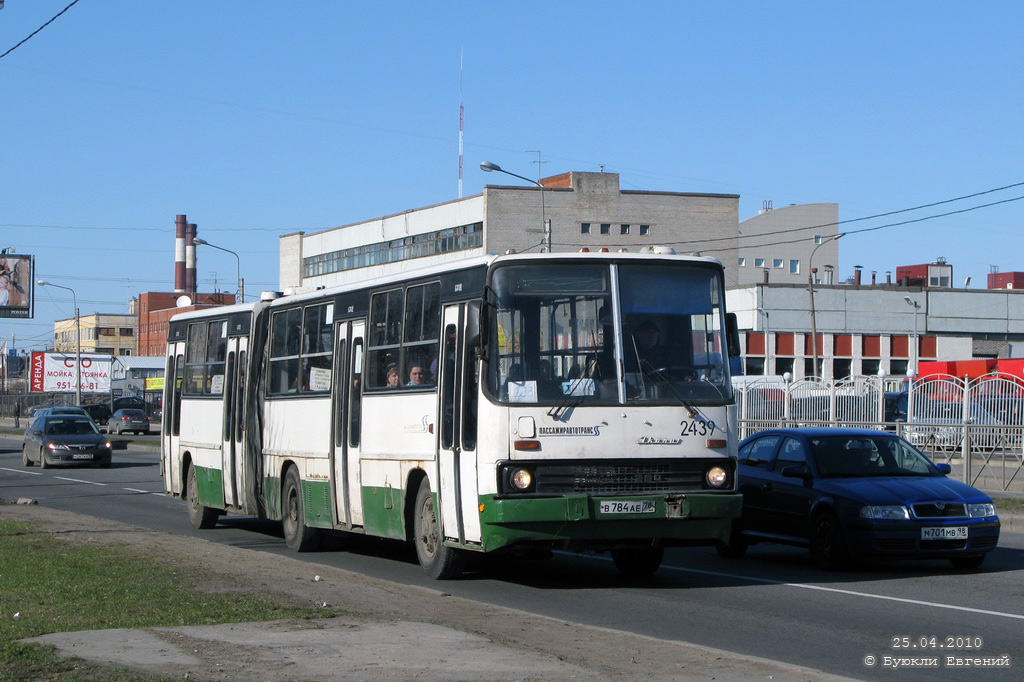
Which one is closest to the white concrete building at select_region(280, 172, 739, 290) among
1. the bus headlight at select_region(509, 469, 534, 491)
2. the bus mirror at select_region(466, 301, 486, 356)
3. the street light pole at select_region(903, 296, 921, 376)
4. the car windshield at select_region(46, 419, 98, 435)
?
the street light pole at select_region(903, 296, 921, 376)

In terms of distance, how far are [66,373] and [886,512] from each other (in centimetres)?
10201

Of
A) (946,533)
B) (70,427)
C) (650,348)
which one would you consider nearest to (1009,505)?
(946,533)

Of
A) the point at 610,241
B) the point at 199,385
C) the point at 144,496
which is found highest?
the point at 610,241

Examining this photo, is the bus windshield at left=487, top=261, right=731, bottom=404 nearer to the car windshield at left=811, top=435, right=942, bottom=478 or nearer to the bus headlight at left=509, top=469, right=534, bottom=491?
the bus headlight at left=509, top=469, right=534, bottom=491

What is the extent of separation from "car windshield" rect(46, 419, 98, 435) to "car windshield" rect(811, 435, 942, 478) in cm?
2954

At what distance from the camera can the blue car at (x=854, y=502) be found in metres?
13.4

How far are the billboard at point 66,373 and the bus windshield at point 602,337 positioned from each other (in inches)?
3781

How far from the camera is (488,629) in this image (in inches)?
356

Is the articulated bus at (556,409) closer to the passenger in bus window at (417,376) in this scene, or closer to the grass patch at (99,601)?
the passenger in bus window at (417,376)

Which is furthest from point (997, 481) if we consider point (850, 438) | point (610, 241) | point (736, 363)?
point (610, 241)

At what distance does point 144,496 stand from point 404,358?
14.6 m

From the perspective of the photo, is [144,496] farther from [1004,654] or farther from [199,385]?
[1004,654]

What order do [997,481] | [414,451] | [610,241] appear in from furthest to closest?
[610,241], [997,481], [414,451]

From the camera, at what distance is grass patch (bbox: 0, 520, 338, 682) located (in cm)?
762
